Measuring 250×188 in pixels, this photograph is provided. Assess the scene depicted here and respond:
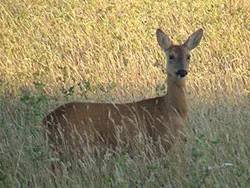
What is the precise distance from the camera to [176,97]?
269 inches

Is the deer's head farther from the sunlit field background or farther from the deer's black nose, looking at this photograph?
the sunlit field background

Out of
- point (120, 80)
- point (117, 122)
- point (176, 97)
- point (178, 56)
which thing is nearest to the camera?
point (117, 122)

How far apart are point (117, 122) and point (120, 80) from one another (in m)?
2.39

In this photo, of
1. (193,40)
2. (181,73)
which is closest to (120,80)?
(193,40)

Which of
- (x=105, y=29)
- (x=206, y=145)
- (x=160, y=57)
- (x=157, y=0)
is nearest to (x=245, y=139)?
(x=206, y=145)

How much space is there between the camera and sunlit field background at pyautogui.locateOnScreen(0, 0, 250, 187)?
577 cm

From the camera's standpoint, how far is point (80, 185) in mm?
5578

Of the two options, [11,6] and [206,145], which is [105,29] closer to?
[11,6]

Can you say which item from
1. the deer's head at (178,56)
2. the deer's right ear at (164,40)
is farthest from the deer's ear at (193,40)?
the deer's right ear at (164,40)

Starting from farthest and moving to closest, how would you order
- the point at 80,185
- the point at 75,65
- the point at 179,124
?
the point at 75,65
the point at 179,124
the point at 80,185

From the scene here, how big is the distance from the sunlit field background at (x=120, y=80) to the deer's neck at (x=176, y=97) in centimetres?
21

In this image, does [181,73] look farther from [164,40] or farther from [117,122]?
[117,122]

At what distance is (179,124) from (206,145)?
498 mm

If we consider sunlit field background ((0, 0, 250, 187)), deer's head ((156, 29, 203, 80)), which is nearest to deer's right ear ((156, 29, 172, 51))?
deer's head ((156, 29, 203, 80))
